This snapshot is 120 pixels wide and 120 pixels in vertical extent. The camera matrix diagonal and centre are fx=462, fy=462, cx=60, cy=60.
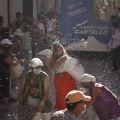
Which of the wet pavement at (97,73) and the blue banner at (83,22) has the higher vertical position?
the blue banner at (83,22)

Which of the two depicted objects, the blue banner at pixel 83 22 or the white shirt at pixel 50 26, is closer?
the blue banner at pixel 83 22

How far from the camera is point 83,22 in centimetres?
1725

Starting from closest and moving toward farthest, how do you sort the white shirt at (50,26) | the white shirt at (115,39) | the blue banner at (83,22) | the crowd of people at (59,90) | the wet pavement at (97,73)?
the crowd of people at (59,90) < the wet pavement at (97,73) < the white shirt at (115,39) < the blue banner at (83,22) < the white shirt at (50,26)

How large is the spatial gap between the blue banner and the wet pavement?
78cm

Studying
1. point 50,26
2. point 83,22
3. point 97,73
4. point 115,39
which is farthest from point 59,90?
point 50,26

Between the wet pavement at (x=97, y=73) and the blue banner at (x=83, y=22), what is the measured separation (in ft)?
2.57

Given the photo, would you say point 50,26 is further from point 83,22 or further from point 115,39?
point 115,39

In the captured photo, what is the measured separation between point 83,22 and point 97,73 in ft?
11.0

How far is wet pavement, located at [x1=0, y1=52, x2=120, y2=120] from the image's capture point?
374 inches

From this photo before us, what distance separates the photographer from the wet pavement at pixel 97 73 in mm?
9501

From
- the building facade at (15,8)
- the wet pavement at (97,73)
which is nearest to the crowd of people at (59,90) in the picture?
the wet pavement at (97,73)

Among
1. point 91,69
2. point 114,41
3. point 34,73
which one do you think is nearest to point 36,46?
point 91,69

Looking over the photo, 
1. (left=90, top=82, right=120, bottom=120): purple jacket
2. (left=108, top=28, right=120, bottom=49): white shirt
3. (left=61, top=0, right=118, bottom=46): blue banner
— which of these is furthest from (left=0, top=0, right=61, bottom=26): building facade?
(left=90, top=82, right=120, bottom=120): purple jacket

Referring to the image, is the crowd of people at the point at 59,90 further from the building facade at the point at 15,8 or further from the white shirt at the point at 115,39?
the building facade at the point at 15,8
